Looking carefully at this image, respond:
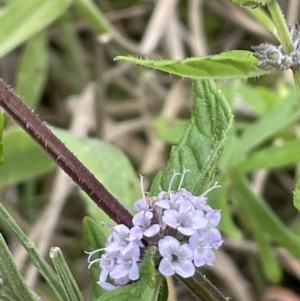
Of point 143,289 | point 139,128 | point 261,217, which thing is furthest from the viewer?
point 139,128

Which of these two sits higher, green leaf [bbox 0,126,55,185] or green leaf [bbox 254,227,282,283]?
green leaf [bbox 0,126,55,185]

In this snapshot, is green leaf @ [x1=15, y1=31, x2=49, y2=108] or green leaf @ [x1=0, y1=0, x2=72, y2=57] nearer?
green leaf @ [x1=0, y1=0, x2=72, y2=57]

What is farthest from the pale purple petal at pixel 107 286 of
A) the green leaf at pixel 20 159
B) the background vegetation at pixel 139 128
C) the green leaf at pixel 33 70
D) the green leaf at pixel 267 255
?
the green leaf at pixel 33 70

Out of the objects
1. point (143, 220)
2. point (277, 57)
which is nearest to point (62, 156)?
point (143, 220)

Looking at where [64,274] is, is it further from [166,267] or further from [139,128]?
[139,128]

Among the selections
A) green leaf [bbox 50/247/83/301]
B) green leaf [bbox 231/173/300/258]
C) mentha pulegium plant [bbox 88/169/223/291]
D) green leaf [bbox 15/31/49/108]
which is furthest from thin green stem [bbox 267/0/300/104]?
green leaf [bbox 15/31/49/108]

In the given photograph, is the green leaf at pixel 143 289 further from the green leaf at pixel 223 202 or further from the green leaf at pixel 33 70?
the green leaf at pixel 33 70

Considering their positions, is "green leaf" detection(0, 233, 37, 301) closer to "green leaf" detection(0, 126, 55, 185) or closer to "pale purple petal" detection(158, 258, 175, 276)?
"pale purple petal" detection(158, 258, 175, 276)

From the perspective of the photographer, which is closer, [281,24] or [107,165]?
[281,24]
